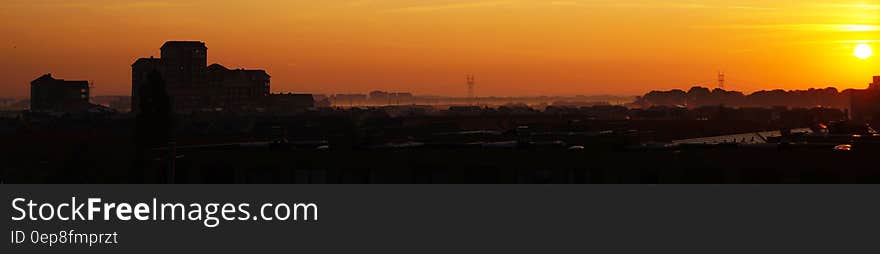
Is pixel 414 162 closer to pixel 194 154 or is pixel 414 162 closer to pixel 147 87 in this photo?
pixel 194 154

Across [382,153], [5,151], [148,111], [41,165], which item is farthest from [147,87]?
[382,153]

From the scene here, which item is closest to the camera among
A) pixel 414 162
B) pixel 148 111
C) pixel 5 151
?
pixel 414 162

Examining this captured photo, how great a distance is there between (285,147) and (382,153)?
25.4 feet

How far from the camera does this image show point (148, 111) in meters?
72.1

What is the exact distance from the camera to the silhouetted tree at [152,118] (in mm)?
68750

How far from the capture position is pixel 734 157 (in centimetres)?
Result: 4606

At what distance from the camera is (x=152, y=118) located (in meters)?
71.5

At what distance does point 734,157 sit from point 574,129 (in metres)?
61.6

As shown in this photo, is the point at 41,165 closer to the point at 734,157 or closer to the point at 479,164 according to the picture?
the point at 479,164

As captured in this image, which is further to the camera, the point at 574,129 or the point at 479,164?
the point at 574,129

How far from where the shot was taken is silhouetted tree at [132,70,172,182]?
226 feet
